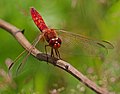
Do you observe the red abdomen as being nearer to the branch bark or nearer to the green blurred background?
the branch bark

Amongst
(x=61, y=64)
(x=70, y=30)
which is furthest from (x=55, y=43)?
(x=70, y=30)

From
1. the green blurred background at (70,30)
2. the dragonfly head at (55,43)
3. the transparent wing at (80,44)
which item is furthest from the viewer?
the green blurred background at (70,30)

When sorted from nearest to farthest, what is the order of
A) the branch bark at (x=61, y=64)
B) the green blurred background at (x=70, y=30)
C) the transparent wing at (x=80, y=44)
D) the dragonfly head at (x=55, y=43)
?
1. the branch bark at (x=61, y=64)
2. the dragonfly head at (x=55, y=43)
3. the transparent wing at (x=80, y=44)
4. the green blurred background at (x=70, y=30)

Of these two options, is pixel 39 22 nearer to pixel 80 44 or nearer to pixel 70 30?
pixel 80 44

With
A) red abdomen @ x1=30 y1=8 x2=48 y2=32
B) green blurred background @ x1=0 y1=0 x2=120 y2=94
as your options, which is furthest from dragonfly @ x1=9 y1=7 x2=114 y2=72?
green blurred background @ x1=0 y1=0 x2=120 y2=94

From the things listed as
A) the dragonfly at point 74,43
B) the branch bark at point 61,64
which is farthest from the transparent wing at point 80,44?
the branch bark at point 61,64

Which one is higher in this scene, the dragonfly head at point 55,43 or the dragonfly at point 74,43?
the dragonfly head at point 55,43

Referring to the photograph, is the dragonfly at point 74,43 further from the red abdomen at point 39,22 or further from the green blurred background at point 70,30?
the green blurred background at point 70,30
